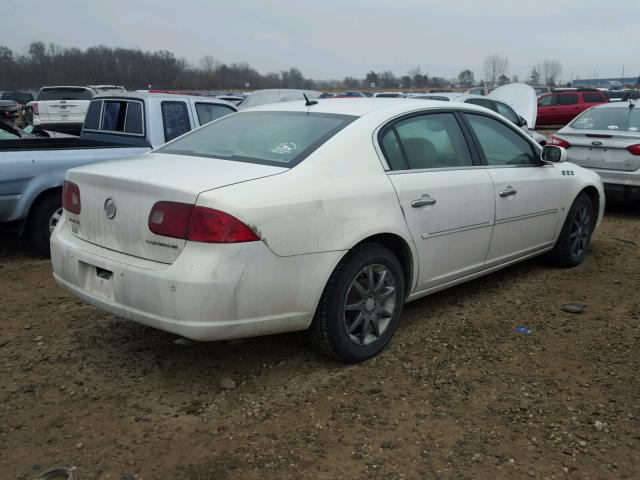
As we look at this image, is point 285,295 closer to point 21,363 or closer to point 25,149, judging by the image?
point 21,363

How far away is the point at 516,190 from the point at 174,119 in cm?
416

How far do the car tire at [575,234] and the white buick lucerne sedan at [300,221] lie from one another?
906 millimetres

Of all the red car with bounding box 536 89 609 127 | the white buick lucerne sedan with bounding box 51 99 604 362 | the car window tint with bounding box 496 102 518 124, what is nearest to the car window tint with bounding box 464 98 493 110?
the car window tint with bounding box 496 102 518 124

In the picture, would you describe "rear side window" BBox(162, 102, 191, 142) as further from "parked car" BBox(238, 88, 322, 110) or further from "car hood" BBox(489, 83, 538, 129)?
"car hood" BBox(489, 83, 538, 129)

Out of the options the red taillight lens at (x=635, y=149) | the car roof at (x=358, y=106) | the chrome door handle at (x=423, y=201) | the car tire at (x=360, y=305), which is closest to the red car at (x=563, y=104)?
the red taillight lens at (x=635, y=149)

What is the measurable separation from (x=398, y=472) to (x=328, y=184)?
148cm

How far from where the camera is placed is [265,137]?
3.78 meters

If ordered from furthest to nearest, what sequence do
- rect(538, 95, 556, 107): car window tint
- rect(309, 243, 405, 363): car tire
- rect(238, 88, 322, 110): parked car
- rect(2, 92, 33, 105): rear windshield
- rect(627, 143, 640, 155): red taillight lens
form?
rect(2, 92, 33, 105): rear windshield, rect(538, 95, 556, 107): car window tint, rect(238, 88, 322, 110): parked car, rect(627, 143, 640, 155): red taillight lens, rect(309, 243, 405, 363): car tire

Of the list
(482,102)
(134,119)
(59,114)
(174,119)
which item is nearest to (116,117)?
(134,119)

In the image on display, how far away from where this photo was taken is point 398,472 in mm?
2609

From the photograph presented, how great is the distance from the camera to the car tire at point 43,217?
5.72 m

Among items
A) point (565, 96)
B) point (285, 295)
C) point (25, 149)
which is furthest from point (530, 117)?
point (565, 96)

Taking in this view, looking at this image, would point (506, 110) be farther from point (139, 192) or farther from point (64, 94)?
point (64, 94)

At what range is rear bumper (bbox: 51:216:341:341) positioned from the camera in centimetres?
290
